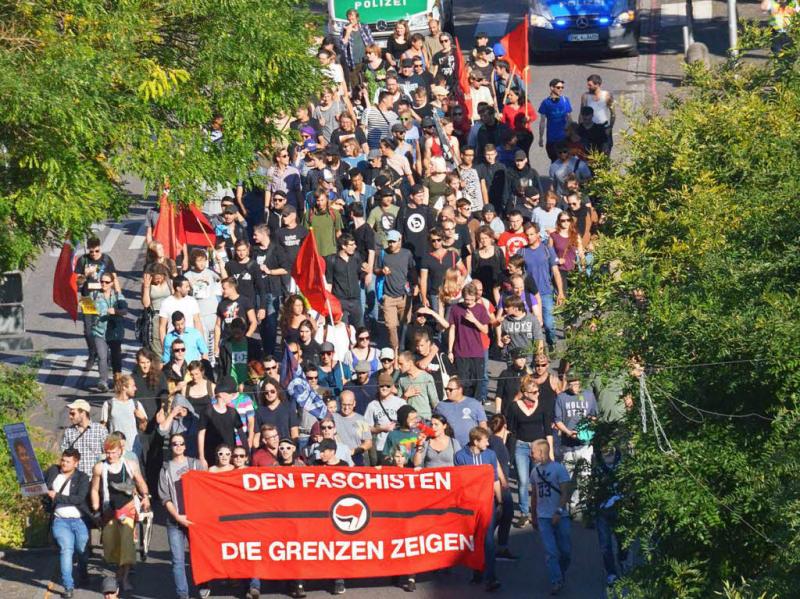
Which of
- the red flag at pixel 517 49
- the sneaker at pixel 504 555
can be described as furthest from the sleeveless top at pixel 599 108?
the sneaker at pixel 504 555

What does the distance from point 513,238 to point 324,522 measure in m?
5.87

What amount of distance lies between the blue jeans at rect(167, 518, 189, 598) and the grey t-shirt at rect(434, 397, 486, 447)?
2.79m

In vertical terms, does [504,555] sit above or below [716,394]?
below

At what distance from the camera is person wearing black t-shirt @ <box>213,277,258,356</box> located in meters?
19.4

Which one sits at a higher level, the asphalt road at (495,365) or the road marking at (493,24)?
the road marking at (493,24)

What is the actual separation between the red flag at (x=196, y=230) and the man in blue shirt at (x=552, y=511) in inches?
269

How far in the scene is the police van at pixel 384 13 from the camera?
1235 inches

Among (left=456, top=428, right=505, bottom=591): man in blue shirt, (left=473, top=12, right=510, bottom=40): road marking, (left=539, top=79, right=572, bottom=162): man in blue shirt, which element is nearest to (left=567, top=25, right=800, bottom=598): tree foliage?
(left=456, top=428, right=505, bottom=591): man in blue shirt

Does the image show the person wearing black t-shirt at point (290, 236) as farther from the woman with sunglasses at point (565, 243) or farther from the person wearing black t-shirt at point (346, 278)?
the woman with sunglasses at point (565, 243)

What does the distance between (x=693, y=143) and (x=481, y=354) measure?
322 centimetres

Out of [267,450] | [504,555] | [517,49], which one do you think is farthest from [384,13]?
[504,555]

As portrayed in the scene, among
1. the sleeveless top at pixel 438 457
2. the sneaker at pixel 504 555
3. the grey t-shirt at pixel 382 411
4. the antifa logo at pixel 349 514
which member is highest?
the grey t-shirt at pixel 382 411

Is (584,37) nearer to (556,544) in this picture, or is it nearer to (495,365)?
(495,365)

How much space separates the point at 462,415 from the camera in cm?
1684
